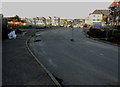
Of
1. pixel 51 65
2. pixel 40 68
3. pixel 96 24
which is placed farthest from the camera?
pixel 96 24

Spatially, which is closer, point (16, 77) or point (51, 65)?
point (16, 77)

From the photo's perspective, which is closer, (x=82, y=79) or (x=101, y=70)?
(x=82, y=79)

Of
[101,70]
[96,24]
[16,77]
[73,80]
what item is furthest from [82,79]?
[96,24]

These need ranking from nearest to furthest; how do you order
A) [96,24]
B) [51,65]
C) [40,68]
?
[40,68] → [51,65] → [96,24]

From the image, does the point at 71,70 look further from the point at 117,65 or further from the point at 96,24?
the point at 96,24

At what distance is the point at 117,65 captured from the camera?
6.75 meters

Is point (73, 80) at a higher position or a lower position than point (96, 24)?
lower

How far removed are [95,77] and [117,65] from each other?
2.33m

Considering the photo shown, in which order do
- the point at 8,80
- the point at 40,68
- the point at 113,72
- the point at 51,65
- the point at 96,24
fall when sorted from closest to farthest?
the point at 8,80, the point at 113,72, the point at 40,68, the point at 51,65, the point at 96,24

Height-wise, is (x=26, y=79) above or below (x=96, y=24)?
below

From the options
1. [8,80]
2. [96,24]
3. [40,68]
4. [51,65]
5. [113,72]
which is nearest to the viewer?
[8,80]

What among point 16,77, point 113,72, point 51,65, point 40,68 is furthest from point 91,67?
point 16,77

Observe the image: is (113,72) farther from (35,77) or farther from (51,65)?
(35,77)

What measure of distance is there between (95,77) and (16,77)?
150 inches
